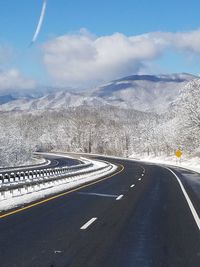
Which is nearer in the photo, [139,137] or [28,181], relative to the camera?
[28,181]

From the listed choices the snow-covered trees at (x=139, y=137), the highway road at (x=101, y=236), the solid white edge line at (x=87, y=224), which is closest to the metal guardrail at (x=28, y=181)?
the highway road at (x=101, y=236)

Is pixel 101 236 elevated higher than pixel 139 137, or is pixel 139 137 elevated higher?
pixel 139 137

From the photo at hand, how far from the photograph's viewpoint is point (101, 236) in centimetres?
1029

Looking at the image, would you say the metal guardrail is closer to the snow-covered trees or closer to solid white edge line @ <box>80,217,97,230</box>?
solid white edge line @ <box>80,217,97,230</box>

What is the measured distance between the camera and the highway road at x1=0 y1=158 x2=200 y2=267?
7969 mm

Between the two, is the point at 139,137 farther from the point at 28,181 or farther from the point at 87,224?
the point at 87,224

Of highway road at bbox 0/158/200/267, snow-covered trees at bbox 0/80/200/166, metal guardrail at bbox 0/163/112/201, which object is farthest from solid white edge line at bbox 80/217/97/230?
snow-covered trees at bbox 0/80/200/166

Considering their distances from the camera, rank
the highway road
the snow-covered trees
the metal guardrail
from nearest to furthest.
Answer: the highway road < the metal guardrail < the snow-covered trees

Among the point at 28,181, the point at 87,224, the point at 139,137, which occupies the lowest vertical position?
the point at 87,224

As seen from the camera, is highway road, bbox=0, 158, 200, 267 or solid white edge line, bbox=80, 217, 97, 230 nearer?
highway road, bbox=0, 158, 200, 267

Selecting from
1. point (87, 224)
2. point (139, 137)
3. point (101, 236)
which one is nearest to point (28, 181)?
point (87, 224)

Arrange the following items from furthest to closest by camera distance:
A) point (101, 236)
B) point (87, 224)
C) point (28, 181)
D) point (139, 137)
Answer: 1. point (139, 137)
2. point (28, 181)
3. point (87, 224)
4. point (101, 236)

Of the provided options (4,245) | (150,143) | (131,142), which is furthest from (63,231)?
(131,142)

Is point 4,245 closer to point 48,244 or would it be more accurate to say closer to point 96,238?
point 48,244
